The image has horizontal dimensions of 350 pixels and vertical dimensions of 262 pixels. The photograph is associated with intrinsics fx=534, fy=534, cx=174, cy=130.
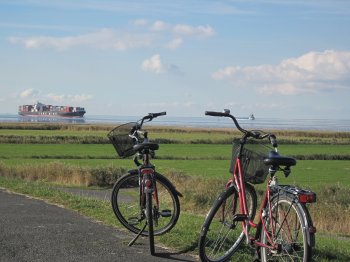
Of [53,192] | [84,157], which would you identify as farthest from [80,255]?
[84,157]

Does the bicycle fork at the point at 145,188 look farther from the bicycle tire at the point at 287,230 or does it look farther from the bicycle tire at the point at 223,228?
the bicycle tire at the point at 287,230

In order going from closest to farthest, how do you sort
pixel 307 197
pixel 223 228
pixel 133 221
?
pixel 307 197
pixel 223 228
pixel 133 221

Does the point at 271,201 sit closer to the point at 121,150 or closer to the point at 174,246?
the point at 174,246

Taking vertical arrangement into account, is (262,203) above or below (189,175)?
above

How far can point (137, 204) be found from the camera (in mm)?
7309

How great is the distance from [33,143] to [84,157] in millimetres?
17458

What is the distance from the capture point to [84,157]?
44.8m

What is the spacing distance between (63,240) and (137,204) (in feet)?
3.63

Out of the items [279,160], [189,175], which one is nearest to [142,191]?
[279,160]

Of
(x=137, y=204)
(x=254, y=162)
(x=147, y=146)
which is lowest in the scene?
(x=137, y=204)

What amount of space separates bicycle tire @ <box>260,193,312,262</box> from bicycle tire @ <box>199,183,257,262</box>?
583 mm

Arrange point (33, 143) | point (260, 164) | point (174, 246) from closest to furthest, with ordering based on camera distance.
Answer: point (260, 164), point (174, 246), point (33, 143)

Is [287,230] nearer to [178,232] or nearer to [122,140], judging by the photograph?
[178,232]

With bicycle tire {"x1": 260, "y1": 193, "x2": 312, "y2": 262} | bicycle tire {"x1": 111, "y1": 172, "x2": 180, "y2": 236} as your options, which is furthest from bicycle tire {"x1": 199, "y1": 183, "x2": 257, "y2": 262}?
bicycle tire {"x1": 111, "y1": 172, "x2": 180, "y2": 236}
